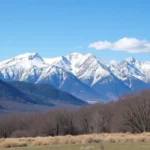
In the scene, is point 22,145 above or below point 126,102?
below

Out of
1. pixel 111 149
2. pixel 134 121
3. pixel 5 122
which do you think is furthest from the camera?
pixel 5 122

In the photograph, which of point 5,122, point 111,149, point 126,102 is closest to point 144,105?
point 126,102

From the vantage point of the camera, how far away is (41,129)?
111625 millimetres

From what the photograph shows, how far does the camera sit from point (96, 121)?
4077 inches

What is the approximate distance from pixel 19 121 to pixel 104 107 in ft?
103

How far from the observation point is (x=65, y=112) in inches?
4860

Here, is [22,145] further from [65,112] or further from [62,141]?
[65,112]

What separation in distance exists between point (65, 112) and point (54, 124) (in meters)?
12.1

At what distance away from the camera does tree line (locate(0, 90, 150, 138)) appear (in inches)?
3145

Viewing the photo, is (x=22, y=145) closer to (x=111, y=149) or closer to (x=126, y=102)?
(x=111, y=149)

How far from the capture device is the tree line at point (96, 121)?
79875 mm

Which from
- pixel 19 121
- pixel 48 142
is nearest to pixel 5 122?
pixel 19 121

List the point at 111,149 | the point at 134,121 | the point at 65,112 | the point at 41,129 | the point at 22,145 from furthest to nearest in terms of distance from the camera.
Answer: the point at 65,112, the point at 41,129, the point at 134,121, the point at 22,145, the point at 111,149

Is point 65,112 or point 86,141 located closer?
point 86,141
